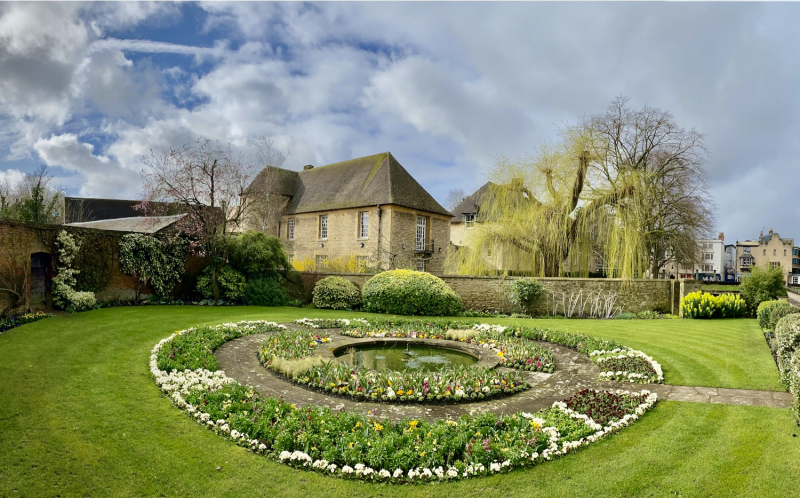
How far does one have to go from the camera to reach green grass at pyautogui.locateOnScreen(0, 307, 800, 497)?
3.98 meters

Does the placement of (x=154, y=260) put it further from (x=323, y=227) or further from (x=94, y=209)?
(x=94, y=209)

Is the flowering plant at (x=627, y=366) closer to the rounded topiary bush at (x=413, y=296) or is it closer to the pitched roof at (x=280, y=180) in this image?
the rounded topiary bush at (x=413, y=296)

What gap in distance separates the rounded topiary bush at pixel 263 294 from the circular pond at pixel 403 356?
9663 mm

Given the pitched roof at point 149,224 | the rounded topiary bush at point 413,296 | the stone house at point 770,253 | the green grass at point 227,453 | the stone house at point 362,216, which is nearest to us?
the green grass at point 227,453

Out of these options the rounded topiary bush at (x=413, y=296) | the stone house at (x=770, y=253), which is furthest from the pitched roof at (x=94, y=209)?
the stone house at (x=770, y=253)

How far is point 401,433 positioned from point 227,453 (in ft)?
5.80

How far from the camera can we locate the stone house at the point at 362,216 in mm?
27875

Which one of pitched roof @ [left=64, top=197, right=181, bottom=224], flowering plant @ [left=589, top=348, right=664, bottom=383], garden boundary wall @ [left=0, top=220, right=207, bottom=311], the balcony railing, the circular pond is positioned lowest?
the circular pond

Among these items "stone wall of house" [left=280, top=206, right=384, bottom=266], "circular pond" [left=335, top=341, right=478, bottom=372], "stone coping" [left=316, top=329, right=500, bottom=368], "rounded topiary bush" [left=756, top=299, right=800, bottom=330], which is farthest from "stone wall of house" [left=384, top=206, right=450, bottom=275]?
"rounded topiary bush" [left=756, top=299, right=800, bottom=330]

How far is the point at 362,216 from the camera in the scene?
29125 millimetres

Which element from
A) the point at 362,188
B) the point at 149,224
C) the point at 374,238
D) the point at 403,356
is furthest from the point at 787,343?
the point at 362,188

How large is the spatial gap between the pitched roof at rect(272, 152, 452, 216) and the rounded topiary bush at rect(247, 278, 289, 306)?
10709 mm

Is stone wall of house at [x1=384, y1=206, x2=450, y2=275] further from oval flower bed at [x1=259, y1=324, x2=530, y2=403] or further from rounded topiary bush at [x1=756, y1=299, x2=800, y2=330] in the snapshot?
oval flower bed at [x1=259, y1=324, x2=530, y2=403]

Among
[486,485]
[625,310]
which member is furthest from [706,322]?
[486,485]
